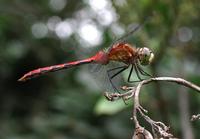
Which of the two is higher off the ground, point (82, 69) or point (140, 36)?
point (82, 69)

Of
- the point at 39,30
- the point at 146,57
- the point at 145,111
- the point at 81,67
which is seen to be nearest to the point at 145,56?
the point at 146,57

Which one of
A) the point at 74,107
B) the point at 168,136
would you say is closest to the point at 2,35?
the point at 74,107

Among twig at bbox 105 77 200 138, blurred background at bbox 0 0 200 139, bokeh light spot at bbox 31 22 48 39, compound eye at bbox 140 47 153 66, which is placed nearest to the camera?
twig at bbox 105 77 200 138

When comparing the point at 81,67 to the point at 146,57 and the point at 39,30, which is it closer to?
the point at 39,30

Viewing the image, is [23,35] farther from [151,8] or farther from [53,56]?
[151,8]

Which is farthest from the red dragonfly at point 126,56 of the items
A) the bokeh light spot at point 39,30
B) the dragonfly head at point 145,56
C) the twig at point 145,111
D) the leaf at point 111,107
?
the bokeh light spot at point 39,30

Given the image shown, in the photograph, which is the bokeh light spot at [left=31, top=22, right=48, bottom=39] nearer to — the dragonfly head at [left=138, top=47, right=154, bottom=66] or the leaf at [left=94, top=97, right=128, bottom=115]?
the leaf at [left=94, top=97, right=128, bottom=115]

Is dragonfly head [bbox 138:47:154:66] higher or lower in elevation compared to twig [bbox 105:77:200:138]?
higher

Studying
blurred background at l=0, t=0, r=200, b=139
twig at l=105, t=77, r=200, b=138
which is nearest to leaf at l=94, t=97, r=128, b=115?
blurred background at l=0, t=0, r=200, b=139
